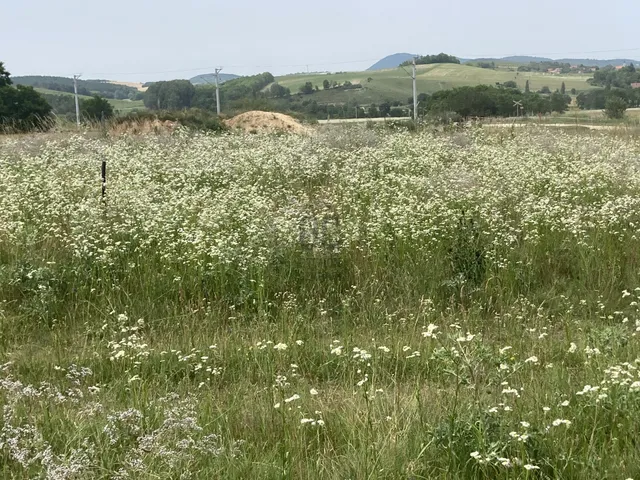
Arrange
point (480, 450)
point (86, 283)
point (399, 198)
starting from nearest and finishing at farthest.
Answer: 1. point (480, 450)
2. point (86, 283)
3. point (399, 198)

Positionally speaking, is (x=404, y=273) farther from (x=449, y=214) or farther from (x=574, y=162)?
(x=574, y=162)

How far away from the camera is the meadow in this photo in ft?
9.91

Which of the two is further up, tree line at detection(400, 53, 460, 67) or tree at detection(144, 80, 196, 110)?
tree line at detection(400, 53, 460, 67)

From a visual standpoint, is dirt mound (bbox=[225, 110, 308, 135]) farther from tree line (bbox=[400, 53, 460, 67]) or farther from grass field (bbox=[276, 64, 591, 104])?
tree line (bbox=[400, 53, 460, 67])

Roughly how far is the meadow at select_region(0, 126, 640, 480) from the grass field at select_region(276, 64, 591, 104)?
238 ft

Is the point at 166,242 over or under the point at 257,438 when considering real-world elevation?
over

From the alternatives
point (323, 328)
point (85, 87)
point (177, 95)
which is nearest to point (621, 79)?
point (177, 95)

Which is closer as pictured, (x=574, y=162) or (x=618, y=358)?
(x=618, y=358)

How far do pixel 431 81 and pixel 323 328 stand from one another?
118737mm

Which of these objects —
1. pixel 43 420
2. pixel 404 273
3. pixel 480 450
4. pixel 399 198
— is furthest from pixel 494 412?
pixel 399 198

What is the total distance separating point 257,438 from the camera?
3.38m

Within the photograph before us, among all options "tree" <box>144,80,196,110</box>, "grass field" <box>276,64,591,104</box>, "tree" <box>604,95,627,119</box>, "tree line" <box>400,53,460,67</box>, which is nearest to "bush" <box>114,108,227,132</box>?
"tree" <box>604,95,627,119</box>

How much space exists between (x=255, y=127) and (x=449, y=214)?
69.1 feet

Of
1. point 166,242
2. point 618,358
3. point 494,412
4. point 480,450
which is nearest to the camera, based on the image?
point 480,450
